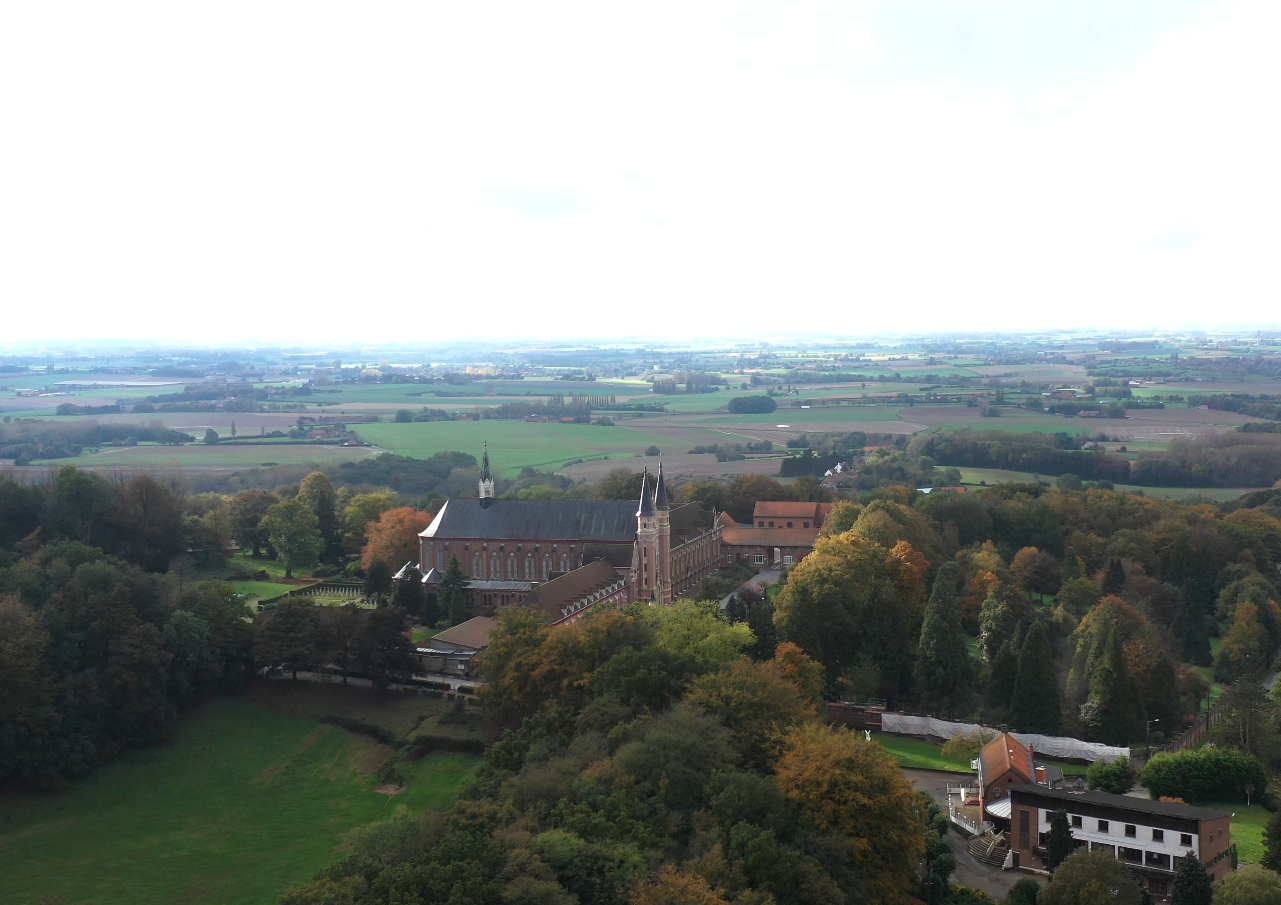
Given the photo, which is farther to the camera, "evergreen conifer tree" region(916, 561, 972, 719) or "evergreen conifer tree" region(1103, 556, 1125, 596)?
"evergreen conifer tree" region(1103, 556, 1125, 596)

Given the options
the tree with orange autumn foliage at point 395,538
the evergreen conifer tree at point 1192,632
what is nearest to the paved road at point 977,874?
the evergreen conifer tree at point 1192,632

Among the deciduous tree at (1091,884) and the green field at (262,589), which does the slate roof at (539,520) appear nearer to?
the green field at (262,589)

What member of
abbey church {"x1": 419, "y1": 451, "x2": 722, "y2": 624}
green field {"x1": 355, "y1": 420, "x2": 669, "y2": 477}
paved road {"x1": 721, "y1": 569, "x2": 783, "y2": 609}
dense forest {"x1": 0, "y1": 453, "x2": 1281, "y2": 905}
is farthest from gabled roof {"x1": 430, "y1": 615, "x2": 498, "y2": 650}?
green field {"x1": 355, "y1": 420, "x2": 669, "y2": 477}

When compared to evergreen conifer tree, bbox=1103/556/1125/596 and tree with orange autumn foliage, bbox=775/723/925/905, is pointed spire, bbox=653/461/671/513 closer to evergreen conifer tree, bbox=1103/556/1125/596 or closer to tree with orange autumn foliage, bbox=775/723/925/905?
evergreen conifer tree, bbox=1103/556/1125/596

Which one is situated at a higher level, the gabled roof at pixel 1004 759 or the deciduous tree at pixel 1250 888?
the deciduous tree at pixel 1250 888

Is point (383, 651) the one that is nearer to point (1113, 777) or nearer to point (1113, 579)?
point (1113, 777)

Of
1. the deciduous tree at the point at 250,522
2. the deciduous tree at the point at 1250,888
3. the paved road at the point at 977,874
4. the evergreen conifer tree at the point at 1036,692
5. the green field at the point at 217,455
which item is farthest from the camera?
the green field at the point at 217,455
